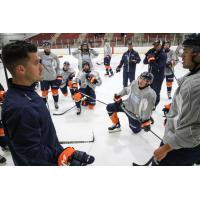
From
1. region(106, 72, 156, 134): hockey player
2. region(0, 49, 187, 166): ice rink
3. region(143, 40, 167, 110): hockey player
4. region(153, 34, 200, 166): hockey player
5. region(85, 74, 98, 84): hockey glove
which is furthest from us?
region(85, 74, 98, 84): hockey glove

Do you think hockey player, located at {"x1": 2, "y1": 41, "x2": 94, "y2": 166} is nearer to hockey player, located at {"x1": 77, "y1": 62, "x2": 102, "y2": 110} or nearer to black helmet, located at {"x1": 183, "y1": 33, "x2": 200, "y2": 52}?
black helmet, located at {"x1": 183, "y1": 33, "x2": 200, "y2": 52}

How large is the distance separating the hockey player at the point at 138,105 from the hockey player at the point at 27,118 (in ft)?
4.79

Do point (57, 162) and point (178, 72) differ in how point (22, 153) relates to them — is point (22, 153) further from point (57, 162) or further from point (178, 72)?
point (178, 72)

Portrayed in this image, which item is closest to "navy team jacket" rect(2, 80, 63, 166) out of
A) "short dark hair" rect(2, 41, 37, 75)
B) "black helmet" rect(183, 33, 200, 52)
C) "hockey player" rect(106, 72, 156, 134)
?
"short dark hair" rect(2, 41, 37, 75)

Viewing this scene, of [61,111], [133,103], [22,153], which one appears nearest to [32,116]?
[22,153]

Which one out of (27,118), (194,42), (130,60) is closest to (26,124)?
(27,118)

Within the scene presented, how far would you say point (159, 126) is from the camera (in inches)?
113

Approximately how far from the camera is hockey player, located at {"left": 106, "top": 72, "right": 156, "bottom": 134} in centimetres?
242

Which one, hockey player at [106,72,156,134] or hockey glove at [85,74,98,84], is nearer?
hockey player at [106,72,156,134]

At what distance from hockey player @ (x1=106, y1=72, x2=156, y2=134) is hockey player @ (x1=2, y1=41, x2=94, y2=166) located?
1459 millimetres

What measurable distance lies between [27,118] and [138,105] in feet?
5.93

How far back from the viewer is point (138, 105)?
2.51 m

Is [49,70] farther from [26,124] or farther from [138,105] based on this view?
[26,124]
